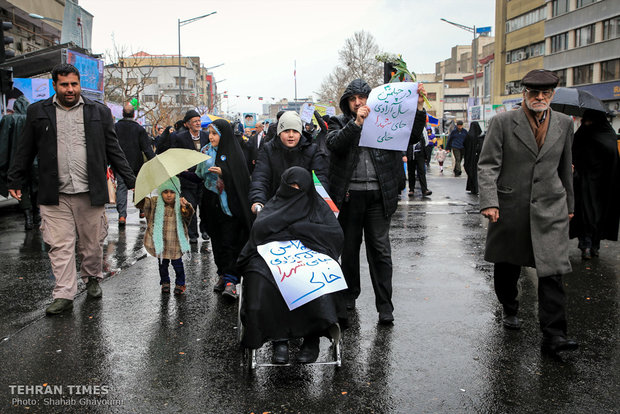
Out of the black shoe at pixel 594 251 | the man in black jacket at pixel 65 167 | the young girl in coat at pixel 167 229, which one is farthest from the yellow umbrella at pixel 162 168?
the black shoe at pixel 594 251

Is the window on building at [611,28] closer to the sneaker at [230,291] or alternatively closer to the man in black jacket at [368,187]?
the man in black jacket at [368,187]

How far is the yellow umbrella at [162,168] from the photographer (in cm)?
554

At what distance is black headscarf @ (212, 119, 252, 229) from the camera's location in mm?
6266

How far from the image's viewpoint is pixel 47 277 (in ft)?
23.5

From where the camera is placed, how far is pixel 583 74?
51.7 metres

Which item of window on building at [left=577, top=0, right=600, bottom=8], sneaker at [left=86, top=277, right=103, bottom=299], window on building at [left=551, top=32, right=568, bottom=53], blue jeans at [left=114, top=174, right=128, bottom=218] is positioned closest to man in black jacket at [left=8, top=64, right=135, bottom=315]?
sneaker at [left=86, top=277, right=103, bottom=299]

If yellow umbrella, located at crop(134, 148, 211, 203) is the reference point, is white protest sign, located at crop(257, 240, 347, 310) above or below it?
below

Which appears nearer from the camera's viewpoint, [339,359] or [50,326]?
[339,359]

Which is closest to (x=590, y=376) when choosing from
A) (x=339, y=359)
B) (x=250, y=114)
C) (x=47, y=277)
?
(x=339, y=359)

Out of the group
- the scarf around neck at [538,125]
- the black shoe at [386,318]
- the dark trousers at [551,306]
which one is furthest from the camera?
the black shoe at [386,318]

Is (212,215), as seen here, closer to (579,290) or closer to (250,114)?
(579,290)

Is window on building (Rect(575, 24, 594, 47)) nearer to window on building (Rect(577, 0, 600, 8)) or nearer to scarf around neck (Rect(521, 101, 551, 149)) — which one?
window on building (Rect(577, 0, 600, 8))

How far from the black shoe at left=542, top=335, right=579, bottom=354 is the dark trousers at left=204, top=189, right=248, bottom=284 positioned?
10.4 feet

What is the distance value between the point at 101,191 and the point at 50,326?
1.37 meters
